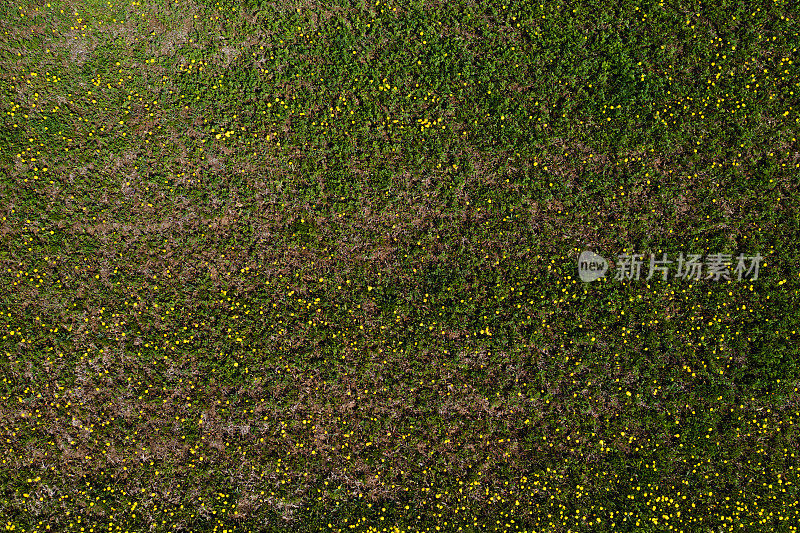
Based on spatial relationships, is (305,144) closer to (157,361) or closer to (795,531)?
(157,361)

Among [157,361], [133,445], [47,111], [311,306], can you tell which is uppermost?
[47,111]

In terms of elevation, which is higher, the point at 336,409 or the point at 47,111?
the point at 47,111

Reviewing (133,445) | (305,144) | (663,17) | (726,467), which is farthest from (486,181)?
(133,445)

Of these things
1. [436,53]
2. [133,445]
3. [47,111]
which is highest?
[436,53]

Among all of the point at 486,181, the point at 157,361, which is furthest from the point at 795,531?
the point at 157,361

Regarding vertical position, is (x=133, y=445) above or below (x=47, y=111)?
below

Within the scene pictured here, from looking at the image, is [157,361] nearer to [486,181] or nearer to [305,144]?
[305,144]
